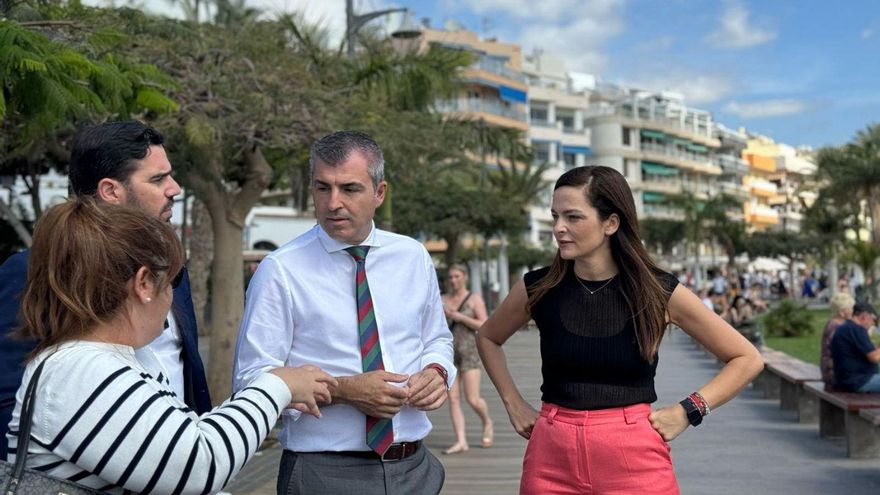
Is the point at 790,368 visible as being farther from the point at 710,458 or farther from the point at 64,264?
the point at 64,264

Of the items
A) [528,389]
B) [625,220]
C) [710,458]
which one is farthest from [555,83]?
[625,220]

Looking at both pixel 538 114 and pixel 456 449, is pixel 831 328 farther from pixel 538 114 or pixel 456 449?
pixel 538 114

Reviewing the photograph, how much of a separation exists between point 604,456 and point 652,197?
4295 inches

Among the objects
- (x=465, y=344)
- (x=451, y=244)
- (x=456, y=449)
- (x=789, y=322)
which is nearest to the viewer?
(x=456, y=449)

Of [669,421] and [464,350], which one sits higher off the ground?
[669,421]

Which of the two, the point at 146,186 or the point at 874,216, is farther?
the point at 874,216

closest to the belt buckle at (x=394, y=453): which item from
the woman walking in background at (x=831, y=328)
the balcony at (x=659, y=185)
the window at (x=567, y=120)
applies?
the woman walking in background at (x=831, y=328)

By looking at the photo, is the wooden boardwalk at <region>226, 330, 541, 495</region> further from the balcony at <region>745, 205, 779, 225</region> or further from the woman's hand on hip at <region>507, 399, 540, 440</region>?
the balcony at <region>745, 205, 779, 225</region>

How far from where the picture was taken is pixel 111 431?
2449 millimetres

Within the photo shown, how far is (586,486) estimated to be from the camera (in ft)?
13.4

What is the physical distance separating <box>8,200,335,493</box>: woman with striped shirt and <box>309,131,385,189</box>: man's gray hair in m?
1.17

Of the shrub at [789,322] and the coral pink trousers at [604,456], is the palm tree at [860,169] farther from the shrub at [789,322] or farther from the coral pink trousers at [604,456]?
the coral pink trousers at [604,456]

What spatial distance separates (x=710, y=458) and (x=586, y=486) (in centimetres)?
782

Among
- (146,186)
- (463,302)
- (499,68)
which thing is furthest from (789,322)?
(499,68)
